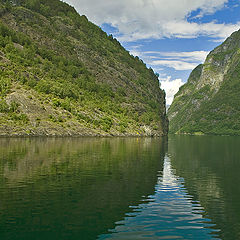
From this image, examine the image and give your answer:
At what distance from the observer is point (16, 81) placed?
454ft

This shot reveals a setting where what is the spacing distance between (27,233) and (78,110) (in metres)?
132

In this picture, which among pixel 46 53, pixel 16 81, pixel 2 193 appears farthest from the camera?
pixel 46 53

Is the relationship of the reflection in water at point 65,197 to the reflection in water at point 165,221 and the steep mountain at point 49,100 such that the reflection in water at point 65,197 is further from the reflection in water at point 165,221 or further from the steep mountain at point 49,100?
→ the steep mountain at point 49,100

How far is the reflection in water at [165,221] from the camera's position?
56.6 feet

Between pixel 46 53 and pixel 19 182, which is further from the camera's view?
pixel 46 53

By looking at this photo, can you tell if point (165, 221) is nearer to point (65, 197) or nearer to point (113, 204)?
point (113, 204)

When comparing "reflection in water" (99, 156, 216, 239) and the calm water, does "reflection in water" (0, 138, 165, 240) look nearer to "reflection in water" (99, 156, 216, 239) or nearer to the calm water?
the calm water

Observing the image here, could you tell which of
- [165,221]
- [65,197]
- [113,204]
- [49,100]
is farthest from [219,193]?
[49,100]

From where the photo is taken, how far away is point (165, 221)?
19.7m

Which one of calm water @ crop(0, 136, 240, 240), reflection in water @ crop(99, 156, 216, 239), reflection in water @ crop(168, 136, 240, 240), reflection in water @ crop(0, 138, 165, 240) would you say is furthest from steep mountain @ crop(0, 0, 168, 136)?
reflection in water @ crop(99, 156, 216, 239)

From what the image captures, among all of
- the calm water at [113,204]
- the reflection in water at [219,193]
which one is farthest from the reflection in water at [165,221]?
the reflection in water at [219,193]

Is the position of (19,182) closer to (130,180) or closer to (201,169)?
(130,180)

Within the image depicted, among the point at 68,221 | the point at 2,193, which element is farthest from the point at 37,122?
the point at 68,221

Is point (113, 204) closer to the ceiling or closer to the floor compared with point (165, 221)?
closer to the ceiling
